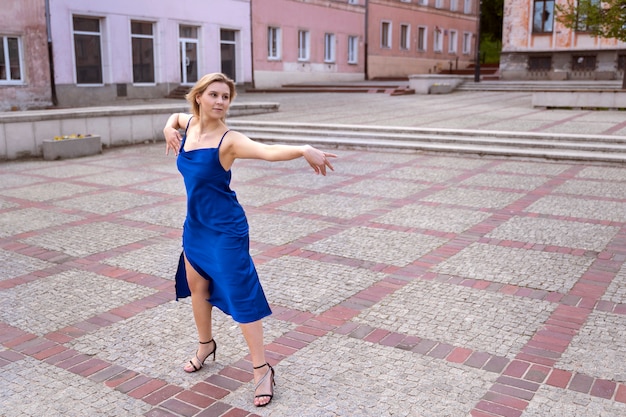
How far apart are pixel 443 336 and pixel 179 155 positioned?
7.21 feet

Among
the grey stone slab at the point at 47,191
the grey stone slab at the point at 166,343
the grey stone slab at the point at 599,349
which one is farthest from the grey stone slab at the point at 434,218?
the grey stone slab at the point at 47,191

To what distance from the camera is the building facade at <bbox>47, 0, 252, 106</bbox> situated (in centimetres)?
2450

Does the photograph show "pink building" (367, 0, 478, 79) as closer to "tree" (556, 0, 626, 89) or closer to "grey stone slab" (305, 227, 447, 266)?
"tree" (556, 0, 626, 89)

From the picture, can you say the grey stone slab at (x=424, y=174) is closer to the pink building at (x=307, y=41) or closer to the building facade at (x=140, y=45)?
the building facade at (x=140, y=45)

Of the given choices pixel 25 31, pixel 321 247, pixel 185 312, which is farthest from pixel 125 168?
pixel 25 31

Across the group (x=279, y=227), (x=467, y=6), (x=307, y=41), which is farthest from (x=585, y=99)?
(x=467, y=6)

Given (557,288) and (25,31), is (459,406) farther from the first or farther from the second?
(25,31)

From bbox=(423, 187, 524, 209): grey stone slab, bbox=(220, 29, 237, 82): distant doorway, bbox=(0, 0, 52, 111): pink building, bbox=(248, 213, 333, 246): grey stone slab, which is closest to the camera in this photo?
bbox=(248, 213, 333, 246): grey stone slab

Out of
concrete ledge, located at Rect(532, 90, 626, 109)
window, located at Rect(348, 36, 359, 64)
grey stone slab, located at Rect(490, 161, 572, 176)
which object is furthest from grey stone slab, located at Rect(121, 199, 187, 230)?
window, located at Rect(348, 36, 359, 64)

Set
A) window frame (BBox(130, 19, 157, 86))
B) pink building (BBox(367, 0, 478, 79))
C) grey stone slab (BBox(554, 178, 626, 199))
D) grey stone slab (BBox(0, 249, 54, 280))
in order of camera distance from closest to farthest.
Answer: grey stone slab (BBox(0, 249, 54, 280))
grey stone slab (BBox(554, 178, 626, 199))
window frame (BBox(130, 19, 157, 86))
pink building (BBox(367, 0, 478, 79))

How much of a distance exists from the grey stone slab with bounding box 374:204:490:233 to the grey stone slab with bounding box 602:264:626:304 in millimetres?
1911

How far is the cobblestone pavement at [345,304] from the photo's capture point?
12.4 feet

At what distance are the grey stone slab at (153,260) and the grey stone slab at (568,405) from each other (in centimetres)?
335

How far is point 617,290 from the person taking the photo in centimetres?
540
